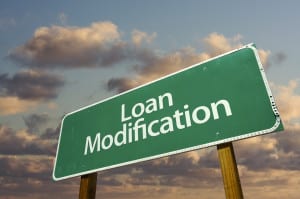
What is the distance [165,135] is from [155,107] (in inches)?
15.1

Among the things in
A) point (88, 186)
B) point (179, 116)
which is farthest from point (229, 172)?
point (88, 186)

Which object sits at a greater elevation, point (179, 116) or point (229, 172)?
point (179, 116)

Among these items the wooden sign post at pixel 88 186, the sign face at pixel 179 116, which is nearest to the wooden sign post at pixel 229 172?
the sign face at pixel 179 116

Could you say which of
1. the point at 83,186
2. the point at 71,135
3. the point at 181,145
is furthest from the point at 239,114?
the point at 71,135

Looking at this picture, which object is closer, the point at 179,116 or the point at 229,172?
the point at 229,172

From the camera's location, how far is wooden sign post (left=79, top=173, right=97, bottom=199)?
309cm

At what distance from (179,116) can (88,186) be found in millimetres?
1515

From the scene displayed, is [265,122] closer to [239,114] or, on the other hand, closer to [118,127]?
[239,114]

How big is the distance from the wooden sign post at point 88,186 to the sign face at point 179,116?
131mm

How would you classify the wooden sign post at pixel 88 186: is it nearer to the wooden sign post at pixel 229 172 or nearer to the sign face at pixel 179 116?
the sign face at pixel 179 116

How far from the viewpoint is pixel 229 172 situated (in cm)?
202

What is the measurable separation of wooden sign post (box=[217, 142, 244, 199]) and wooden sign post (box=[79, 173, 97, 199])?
1.74m

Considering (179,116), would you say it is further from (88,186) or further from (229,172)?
(88,186)

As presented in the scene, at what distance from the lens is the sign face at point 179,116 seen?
6.77ft
